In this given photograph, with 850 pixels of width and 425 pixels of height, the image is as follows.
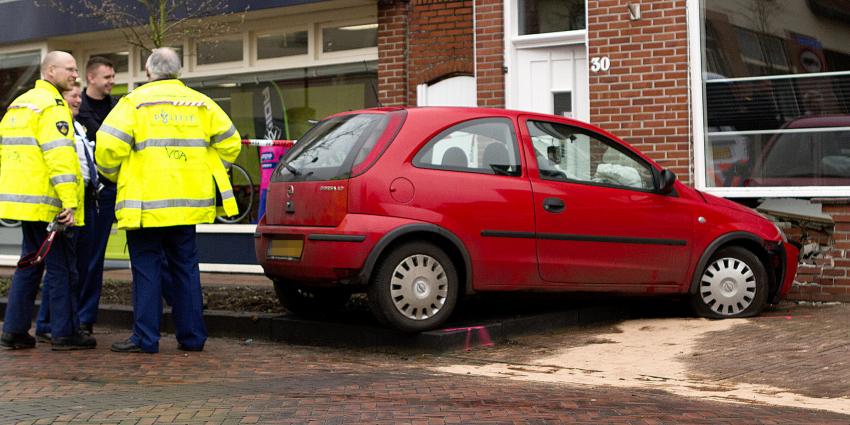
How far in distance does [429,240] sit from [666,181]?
2028mm

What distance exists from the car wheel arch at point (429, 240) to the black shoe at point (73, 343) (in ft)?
6.43

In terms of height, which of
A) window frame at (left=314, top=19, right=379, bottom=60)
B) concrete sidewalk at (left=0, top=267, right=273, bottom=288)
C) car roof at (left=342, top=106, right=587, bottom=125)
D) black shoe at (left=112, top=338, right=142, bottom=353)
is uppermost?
window frame at (left=314, top=19, right=379, bottom=60)

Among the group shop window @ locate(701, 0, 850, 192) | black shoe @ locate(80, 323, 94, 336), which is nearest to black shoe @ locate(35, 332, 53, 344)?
black shoe @ locate(80, 323, 94, 336)

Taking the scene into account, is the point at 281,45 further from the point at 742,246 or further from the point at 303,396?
the point at 303,396

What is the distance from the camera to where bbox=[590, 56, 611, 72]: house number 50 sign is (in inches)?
470

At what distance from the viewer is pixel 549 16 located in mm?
12664

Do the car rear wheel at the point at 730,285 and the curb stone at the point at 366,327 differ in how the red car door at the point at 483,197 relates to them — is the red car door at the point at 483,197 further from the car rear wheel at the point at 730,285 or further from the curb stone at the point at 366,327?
the car rear wheel at the point at 730,285

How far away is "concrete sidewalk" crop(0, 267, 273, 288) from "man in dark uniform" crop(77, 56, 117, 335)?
10.4 feet

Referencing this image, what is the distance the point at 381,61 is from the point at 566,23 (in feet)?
7.27

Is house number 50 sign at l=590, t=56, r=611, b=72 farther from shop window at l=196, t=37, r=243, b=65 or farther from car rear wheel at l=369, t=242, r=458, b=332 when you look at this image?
shop window at l=196, t=37, r=243, b=65

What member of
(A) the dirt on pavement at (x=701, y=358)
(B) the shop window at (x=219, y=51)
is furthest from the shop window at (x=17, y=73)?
(A) the dirt on pavement at (x=701, y=358)

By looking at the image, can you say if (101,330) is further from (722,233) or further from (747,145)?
(747,145)

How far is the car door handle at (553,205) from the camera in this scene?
8.67 meters

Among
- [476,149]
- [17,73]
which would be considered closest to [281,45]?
[17,73]
